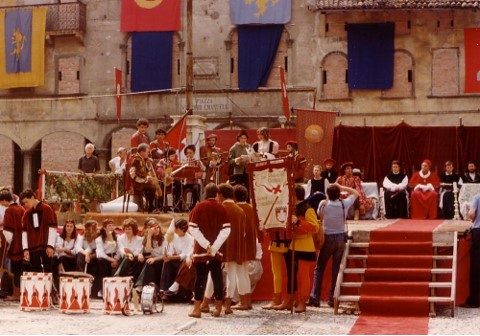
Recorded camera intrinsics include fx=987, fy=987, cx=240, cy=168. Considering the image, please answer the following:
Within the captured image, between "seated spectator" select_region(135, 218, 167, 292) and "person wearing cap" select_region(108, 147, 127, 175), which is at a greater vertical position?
"person wearing cap" select_region(108, 147, 127, 175)

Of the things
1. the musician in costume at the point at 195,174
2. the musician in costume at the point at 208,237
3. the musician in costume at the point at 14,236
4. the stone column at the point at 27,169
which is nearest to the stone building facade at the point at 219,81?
the stone column at the point at 27,169

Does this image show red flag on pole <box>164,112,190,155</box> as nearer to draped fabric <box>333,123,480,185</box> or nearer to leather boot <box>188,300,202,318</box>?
draped fabric <box>333,123,480,185</box>

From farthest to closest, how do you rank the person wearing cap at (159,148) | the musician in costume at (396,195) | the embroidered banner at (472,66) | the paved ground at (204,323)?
the embroidered banner at (472,66) → the musician in costume at (396,195) → the person wearing cap at (159,148) → the paved ground at (204,323)

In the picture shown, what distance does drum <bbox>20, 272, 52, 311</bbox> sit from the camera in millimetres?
13711

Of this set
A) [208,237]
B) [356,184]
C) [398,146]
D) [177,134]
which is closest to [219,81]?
[398,146]

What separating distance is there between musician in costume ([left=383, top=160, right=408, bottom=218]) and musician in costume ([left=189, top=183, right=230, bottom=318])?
7.93 metres

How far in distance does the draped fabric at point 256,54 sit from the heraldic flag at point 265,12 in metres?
0.24

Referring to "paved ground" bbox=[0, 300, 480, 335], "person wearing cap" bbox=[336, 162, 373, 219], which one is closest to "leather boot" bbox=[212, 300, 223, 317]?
"paved ground" bbox=[0, 300, 480, 335]

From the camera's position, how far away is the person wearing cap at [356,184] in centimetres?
1902

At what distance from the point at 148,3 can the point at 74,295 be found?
22383mm

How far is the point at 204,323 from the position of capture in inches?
485

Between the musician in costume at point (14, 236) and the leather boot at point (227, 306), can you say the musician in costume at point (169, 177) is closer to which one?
the musician in costume at point (14, 236)

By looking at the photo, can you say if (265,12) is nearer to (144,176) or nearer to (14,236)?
(144,176)

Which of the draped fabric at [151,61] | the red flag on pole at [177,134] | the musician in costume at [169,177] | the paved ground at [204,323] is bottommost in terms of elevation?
the paved ground at [204,323]
